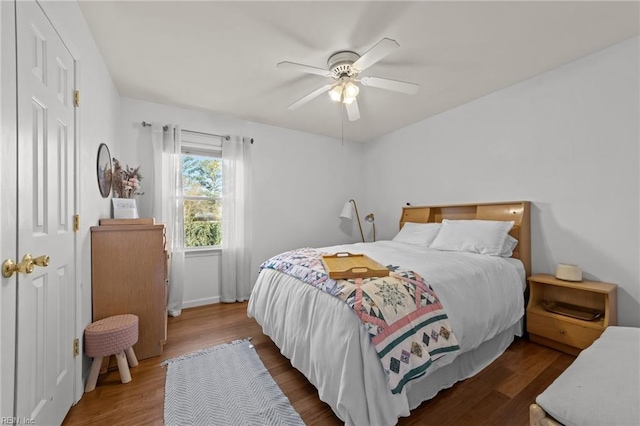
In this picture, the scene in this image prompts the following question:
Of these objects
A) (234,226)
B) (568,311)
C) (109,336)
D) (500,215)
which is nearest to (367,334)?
(109,336)

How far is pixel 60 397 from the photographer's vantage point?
140 cm

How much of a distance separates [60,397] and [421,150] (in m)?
4.16

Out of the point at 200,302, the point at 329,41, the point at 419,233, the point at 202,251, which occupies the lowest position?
the point at 200,302

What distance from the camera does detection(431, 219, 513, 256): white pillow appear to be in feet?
8.17

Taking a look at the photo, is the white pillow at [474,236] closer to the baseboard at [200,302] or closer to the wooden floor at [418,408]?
the wooden floor at [418,408]

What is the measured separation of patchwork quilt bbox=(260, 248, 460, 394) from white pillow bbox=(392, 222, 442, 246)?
154cm

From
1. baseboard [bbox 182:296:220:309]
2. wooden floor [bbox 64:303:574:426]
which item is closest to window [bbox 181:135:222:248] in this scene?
baseboard [bbox 182:296:220:309]

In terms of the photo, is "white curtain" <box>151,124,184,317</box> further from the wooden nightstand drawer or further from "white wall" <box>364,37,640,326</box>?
the wooden nightstand drawer

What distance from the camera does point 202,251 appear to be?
340 cm

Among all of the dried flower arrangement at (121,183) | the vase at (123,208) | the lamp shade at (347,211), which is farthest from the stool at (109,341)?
the lamp shade at (347,211)

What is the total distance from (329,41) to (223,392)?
261 centimetres

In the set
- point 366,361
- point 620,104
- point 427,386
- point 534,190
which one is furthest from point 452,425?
point 620,104

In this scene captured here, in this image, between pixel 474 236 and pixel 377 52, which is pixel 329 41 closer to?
pixel 377 52

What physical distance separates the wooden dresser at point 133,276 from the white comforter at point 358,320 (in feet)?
2.64
